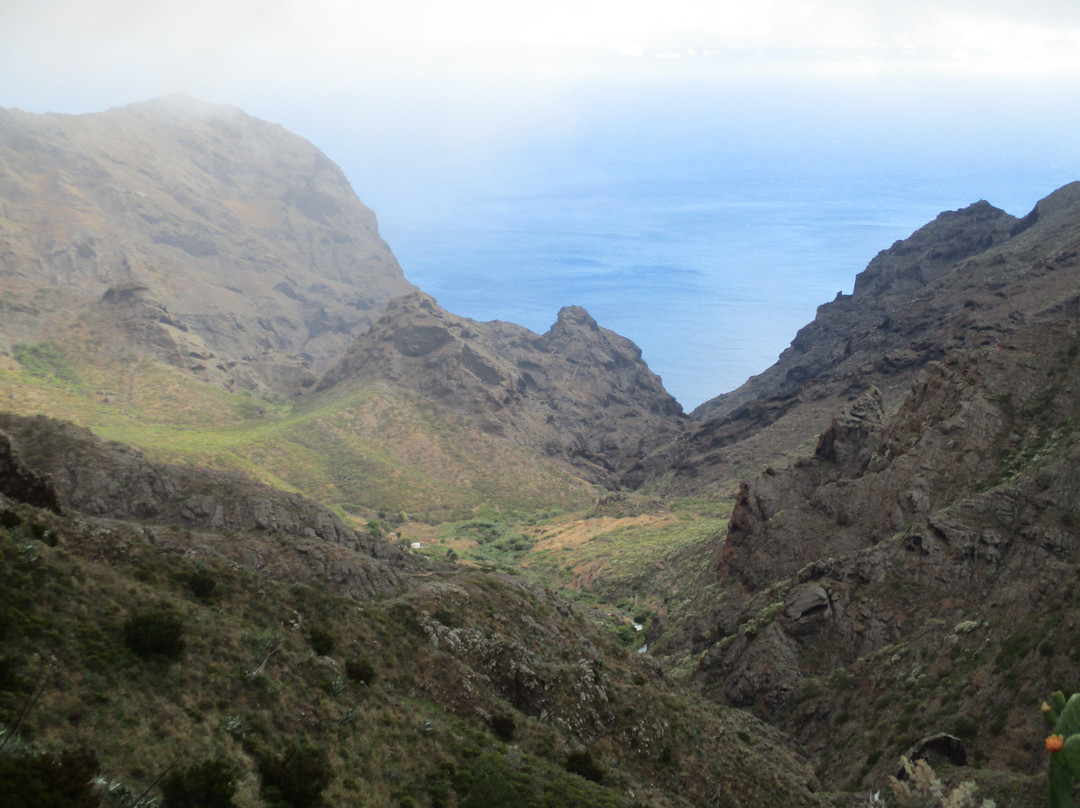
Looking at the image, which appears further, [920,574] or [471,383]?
[471,383]

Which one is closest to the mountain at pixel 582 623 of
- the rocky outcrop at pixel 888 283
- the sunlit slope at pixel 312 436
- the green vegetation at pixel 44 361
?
the sunlit slope at pixel 312 436

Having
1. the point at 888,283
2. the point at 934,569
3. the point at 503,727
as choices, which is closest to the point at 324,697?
the point at 503,727

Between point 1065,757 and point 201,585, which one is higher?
point 201,585

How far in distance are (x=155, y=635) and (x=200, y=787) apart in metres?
6.05

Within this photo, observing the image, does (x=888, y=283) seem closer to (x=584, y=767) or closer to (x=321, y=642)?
(x=584, y=767)

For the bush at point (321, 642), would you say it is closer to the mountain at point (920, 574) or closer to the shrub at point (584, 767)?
the shrub at point (584, 767)

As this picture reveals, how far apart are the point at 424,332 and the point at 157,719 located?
6387 inches

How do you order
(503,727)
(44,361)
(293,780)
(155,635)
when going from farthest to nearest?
(44,361), (503,727), (155,635), (293,780)

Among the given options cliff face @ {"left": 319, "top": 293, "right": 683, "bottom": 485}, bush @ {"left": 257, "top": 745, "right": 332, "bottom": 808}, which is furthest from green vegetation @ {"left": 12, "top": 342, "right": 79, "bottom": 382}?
bush @ {"left": 257, "top": 745, "right": 332, "bottom": 808}

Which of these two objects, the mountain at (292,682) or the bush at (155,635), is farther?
the bush at (155,635)

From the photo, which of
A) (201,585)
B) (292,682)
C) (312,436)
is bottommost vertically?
(292,682)

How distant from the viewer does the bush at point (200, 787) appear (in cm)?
1628

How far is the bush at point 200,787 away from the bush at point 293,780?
223 cm

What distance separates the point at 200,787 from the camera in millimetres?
16641
